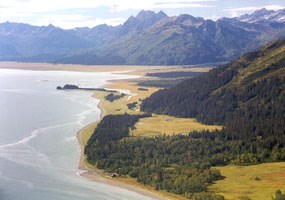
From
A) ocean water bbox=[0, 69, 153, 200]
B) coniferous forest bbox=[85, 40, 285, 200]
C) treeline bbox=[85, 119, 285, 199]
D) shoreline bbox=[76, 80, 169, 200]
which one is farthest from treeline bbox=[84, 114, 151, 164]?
ocean water bbox=[0, 69, 153, 200]

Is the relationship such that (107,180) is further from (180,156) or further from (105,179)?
(180,156)

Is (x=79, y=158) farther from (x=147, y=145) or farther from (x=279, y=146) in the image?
(x=279, y=146)

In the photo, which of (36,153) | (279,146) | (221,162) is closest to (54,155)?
(36,153)

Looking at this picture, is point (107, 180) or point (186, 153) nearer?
point (107, 180)

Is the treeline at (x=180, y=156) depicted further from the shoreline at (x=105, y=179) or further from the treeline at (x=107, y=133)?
the shoreline at (x=105, y=179)

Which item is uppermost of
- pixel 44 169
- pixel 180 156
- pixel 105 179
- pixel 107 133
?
pixel 107 133

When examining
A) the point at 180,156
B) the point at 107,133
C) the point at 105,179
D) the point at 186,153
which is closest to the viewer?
the point at 105,179

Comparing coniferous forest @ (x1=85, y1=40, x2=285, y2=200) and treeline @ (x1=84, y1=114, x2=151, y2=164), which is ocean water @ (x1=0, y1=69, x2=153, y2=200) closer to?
treeline @ (x1=84, y1=114, x2=151, y2=164)

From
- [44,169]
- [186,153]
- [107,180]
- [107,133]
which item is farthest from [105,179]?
[107,133]

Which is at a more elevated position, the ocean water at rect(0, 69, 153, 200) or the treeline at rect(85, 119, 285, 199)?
the treeline at rect(85, 119, 285, 199)

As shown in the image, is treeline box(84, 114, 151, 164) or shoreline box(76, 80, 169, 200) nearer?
shoreline box(76, 80, 169, 200)

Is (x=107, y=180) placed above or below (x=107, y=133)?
below
